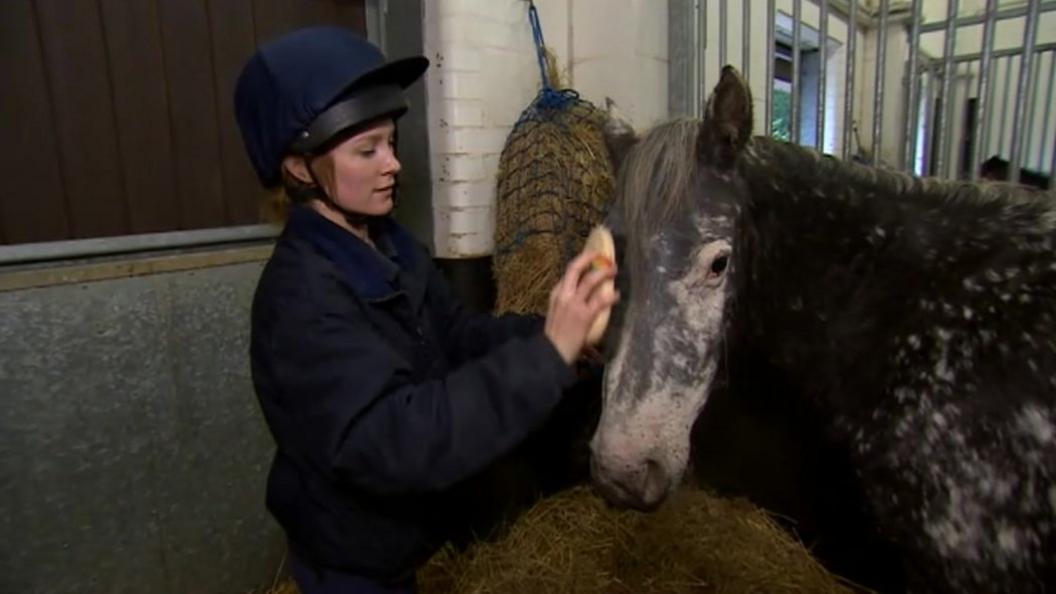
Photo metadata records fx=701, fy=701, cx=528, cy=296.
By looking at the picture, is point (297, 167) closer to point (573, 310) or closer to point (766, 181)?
point (573, 310)

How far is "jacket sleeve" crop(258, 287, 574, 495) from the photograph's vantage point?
1124 millimetres

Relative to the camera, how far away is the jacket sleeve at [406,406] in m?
1.12

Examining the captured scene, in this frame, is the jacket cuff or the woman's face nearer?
the jacket cuff

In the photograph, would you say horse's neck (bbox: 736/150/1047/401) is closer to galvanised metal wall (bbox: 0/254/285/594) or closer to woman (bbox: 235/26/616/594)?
woman (bbox: 235/26/616/594)

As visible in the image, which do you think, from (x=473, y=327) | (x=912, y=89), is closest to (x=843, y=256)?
(x=473, y=327)

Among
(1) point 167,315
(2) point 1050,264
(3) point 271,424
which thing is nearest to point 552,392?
(3) point 271,424

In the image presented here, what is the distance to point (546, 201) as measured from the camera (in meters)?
2.35

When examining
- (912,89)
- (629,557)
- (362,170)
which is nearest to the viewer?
(362,170)

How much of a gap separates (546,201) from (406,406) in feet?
4.40

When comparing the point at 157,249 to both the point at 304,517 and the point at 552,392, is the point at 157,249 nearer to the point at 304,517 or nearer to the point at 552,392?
the point at 304,517

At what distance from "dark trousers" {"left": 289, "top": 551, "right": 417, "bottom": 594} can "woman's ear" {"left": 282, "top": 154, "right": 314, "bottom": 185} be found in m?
Result: 0.76

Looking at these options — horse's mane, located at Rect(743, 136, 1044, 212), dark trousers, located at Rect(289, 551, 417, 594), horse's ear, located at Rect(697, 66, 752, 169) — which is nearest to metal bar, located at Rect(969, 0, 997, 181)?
horse's mane, located at Rect(743, 136, 1044, 212)

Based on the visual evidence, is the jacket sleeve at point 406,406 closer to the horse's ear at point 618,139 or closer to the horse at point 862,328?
the horse at point 862,328

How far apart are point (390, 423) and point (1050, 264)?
114 centimetres
